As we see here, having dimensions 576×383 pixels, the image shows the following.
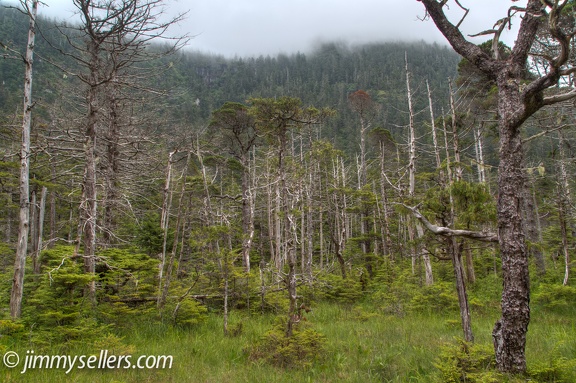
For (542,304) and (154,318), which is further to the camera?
(542,304)

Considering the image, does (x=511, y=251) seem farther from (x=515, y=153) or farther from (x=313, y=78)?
(x=313, y=78)

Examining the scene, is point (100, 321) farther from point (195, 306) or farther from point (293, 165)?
point (293, 165)

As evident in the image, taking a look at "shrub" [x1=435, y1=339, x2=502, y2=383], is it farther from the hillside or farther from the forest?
the hillside

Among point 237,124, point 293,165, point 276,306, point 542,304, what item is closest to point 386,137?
point 293,165

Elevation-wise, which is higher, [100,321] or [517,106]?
[517,106]

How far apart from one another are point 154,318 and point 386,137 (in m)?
20.2

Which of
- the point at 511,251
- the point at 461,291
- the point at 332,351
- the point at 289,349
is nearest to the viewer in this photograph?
the point at 511,251

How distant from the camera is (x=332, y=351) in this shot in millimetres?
6340

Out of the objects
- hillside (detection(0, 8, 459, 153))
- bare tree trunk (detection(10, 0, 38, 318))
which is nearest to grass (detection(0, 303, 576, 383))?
bare tree trunk (detection(10, 0, 38, 318))

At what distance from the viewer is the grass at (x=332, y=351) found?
4.87 metres

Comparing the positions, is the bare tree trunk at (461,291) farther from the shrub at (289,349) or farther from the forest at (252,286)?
the shrub at (289,349)

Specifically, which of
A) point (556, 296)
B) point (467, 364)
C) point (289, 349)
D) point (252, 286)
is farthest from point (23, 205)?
point (556, 296)

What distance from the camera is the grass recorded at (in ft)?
16.0

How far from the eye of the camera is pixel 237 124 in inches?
679
